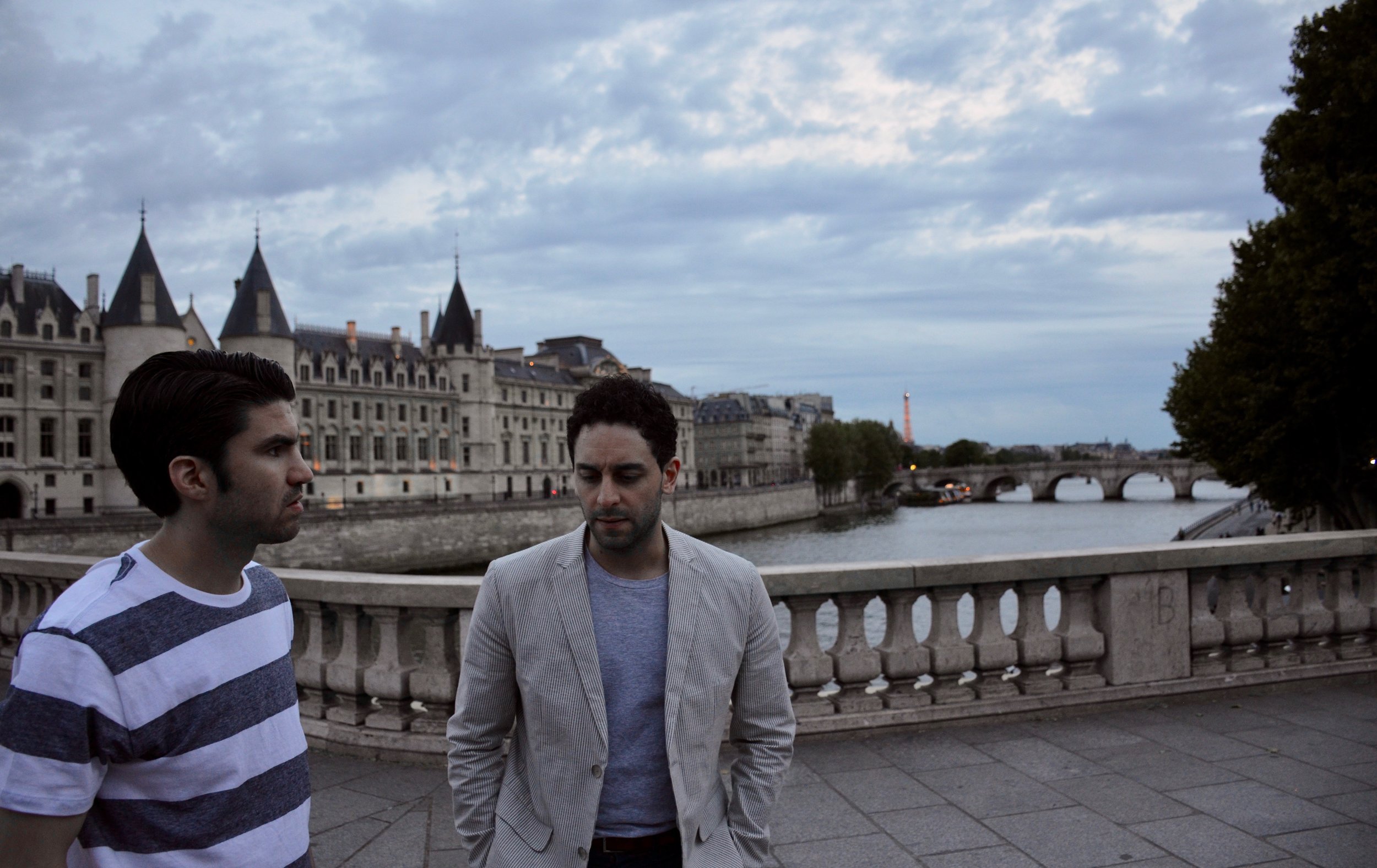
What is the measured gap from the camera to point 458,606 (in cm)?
442

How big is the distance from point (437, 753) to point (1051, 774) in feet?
9.00

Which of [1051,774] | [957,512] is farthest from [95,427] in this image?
[957,512]

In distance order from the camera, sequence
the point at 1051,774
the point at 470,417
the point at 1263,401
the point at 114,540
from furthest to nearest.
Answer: the point at 470,417 → the point at 114,540 → the point at 1263,401 → the point at 1051,774

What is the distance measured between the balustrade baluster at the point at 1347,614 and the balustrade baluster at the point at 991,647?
221 cm

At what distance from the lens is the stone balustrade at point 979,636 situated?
456 centimetres

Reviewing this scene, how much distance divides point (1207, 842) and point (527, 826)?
2688mm

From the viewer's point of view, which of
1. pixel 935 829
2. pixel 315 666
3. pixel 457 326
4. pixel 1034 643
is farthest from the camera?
pixel 457 326

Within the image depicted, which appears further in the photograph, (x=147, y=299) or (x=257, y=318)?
(x=257, y=318)

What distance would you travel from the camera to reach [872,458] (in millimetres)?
97938

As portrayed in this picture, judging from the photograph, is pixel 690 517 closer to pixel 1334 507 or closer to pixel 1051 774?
pixel 1334 507

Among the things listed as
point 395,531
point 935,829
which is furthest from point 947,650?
point 395,531

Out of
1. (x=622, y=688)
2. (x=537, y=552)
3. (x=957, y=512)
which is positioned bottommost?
(x=957, y=512)

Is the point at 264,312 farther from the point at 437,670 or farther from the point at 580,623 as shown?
the point at 580,623

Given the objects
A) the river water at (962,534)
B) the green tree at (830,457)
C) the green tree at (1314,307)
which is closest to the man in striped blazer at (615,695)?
the river water at (962,534)
